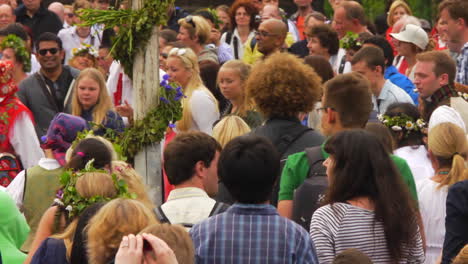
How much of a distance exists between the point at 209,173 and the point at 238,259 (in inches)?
47.0

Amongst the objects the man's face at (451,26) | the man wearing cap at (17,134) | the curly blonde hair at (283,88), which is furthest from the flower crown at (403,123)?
the man wearing cap at (17,134)

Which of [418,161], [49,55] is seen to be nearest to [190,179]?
[418,161]

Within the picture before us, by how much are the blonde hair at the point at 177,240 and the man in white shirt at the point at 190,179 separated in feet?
4.65

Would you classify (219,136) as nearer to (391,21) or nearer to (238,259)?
(238,259)

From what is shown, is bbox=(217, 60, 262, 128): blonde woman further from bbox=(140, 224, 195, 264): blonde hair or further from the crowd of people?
bbox=(140, 224, 195, 264): blonde hair

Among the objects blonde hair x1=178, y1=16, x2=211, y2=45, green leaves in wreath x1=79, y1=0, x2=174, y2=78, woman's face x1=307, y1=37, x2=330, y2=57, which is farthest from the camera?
→ blonde hair x1=178, y1=16, x2=211, y2=45

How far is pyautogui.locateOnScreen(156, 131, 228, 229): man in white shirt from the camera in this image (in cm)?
600

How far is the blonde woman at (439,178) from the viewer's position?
23.5 feet

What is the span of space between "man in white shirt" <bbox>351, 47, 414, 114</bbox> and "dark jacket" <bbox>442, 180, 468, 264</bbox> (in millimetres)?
4654

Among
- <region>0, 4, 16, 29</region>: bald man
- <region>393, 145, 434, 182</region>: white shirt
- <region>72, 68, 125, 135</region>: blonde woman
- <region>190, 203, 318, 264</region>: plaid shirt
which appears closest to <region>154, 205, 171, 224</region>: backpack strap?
<region>190, 203, 318, 264</region>: plaid shirt

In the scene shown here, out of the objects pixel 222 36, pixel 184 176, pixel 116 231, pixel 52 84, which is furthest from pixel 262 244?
pixel 222 36

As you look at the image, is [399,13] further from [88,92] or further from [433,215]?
[433,215]

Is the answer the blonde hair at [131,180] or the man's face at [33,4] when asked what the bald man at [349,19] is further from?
the blonde hair at [131,180]

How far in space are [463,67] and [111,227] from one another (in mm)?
6060
